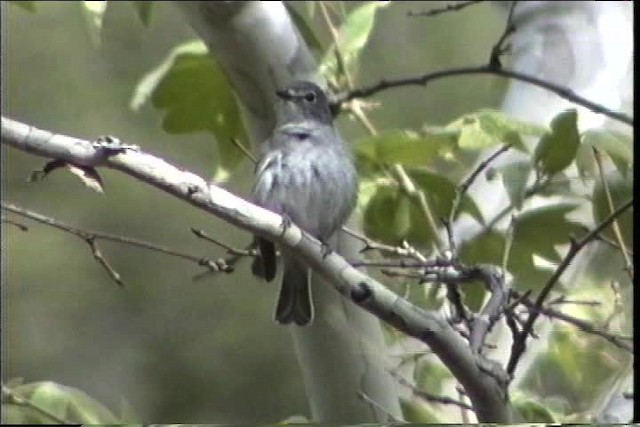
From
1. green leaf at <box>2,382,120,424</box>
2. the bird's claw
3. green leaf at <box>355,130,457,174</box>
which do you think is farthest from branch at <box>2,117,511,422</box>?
green leaf at <box>2,382,120,424</box>

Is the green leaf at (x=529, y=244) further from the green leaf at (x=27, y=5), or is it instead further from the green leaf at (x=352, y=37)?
the green leaf at (x=27, y=5)

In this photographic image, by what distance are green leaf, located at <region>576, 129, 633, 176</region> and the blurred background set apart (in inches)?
3.8

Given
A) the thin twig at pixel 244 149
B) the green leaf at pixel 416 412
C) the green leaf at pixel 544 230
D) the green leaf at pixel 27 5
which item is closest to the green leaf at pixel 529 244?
the green leaf at pixel 544 230

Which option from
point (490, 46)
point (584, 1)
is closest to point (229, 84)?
point (490, 46)

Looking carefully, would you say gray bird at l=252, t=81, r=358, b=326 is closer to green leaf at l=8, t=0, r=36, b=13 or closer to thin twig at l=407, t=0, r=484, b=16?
thin twig at l=407, t=0, r=484, b=16

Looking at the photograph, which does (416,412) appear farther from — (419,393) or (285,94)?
(285,94)

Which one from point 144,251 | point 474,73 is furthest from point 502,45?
point 144,251

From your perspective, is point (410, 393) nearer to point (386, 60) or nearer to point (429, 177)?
point (429, 177)

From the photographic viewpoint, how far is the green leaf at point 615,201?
3.16 feet

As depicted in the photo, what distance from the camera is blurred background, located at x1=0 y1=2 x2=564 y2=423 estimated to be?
97 cm

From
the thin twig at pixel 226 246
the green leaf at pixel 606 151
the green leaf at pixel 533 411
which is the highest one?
the green leaf at pixel 606 151

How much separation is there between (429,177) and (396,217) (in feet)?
0.16

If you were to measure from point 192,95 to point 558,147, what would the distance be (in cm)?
34

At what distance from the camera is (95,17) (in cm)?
103
